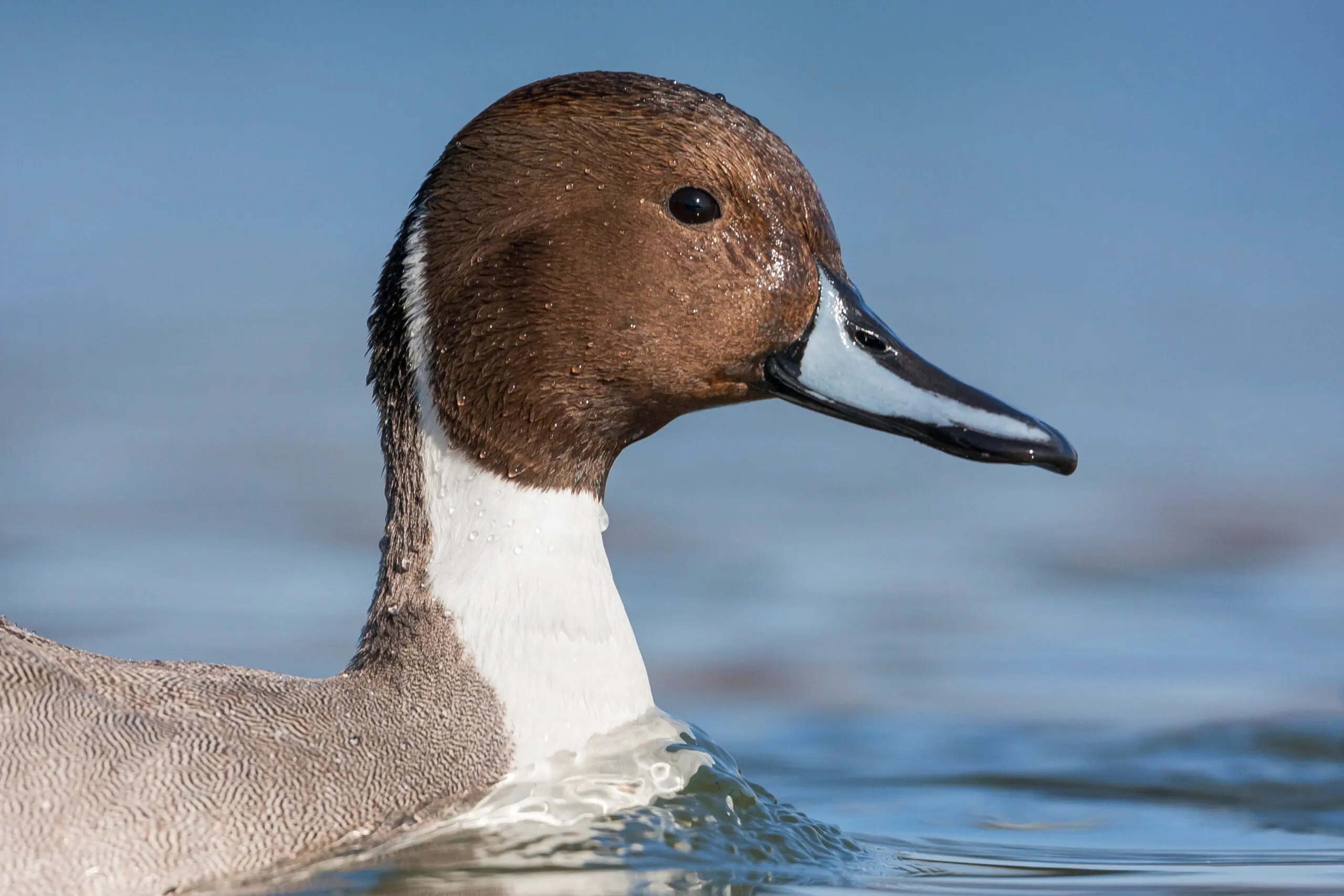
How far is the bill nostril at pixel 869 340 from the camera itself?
13.0 feet

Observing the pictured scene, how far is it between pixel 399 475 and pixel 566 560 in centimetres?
38

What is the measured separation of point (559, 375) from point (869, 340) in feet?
2.00

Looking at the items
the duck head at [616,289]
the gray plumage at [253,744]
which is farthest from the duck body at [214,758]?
the duck head at [616,289]

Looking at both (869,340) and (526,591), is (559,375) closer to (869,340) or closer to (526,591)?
(526,591)

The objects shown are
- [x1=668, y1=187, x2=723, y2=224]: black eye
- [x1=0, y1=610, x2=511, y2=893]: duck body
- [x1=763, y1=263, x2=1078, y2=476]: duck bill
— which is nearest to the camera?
[x1=0, y1=610, x2=511, y2=893]: duck body

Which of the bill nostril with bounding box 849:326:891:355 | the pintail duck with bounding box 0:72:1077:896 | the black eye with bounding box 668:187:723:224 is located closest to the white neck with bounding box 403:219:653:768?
the pintail duck with bounding box 0:72:1077:896

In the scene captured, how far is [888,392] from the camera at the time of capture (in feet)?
12.8

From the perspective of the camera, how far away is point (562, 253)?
12.7ft

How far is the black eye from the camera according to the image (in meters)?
3.90

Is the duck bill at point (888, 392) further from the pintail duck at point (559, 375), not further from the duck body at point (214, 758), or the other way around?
the duck body at point (214, 758)

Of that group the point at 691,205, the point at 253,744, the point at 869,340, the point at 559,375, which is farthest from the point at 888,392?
the point at 253,744

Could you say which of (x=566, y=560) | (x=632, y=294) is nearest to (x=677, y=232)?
(x=632, y=294)

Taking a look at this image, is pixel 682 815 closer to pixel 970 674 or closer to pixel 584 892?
pixel 584 892

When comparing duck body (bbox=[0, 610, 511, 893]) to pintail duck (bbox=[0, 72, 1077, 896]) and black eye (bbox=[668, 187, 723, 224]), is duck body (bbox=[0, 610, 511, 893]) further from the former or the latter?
black eye (bbox=[668, 187, 723, 224])
